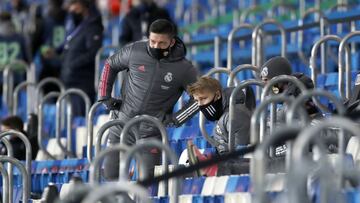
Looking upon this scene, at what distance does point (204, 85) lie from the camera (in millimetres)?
11883

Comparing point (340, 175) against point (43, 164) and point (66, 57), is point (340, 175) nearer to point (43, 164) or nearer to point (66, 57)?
point (43, 164)

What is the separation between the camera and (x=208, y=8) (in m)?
22.7

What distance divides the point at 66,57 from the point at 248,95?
17.6ft

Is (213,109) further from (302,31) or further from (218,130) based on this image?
(302,31)

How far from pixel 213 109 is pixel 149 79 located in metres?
0.85

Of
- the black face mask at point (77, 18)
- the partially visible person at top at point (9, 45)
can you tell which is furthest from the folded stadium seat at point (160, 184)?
the partially visible person at top at point (9, 45)

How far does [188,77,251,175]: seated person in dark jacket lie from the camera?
1175 centimetres

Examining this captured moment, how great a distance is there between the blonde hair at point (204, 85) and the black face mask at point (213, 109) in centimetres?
12

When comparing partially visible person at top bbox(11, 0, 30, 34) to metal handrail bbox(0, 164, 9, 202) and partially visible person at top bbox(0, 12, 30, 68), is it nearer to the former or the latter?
partially visible person at top bbox(0, 12, 30, 68)

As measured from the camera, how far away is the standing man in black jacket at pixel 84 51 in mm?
17094

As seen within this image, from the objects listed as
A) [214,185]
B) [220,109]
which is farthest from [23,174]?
→ [220,109]

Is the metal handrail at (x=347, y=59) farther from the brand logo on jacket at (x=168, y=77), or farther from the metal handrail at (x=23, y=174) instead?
the metal handrail at (x=23, y=174)

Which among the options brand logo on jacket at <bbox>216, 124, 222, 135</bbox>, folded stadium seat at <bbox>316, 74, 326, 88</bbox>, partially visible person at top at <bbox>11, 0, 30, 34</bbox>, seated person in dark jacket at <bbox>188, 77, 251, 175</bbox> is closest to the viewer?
seated person in dark jacket at <bbox>188, 77, 251, 175</bbox>

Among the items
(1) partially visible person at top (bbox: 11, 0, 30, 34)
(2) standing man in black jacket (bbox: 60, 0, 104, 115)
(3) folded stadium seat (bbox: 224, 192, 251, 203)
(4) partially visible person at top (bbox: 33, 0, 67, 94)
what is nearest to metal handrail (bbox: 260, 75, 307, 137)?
(3) folded stadium seat (bbox: 224, 192, 251, 203)
